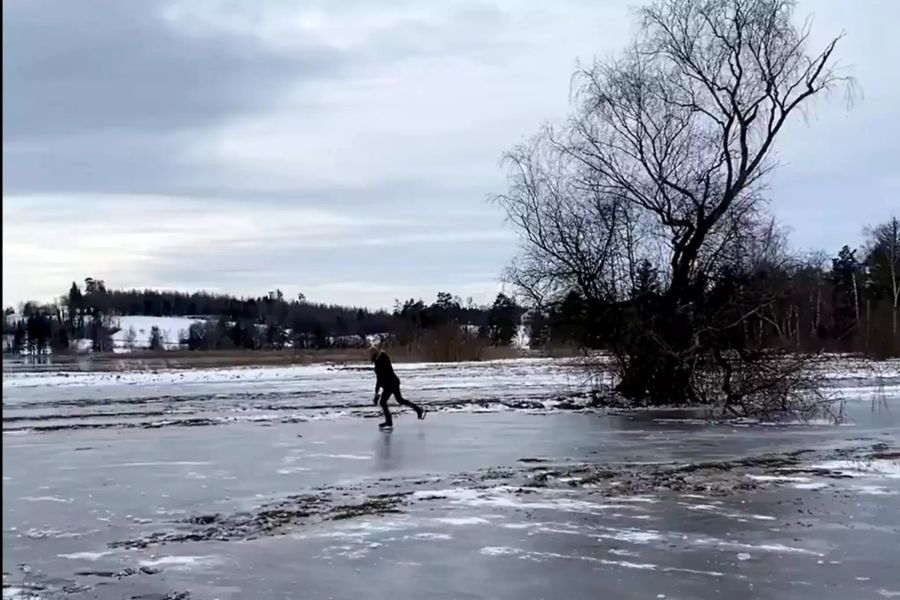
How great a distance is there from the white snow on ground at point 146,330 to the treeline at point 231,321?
829 mm

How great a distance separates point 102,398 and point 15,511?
22.6 m

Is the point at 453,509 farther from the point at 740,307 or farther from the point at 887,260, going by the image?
the point at 887,260

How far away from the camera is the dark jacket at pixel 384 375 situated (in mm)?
21109

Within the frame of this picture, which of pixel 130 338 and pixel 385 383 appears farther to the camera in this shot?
pixel 130 338

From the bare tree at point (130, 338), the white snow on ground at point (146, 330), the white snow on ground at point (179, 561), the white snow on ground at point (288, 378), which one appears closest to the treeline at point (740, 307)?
the white snow on ground at point (288, 378)

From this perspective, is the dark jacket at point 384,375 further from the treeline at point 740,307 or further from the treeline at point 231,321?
the treeline at point 231,321

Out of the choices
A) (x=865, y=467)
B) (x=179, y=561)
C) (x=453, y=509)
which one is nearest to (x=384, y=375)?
(x=865, y=467)

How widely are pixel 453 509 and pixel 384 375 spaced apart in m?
10.4

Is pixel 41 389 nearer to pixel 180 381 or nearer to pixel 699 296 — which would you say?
pixel 180 381

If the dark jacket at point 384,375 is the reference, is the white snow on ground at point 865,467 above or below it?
below

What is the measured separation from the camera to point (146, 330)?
152 meters

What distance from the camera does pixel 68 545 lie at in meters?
9.57

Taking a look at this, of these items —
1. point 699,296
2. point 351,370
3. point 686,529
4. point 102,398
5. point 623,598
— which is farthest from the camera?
point 351,370

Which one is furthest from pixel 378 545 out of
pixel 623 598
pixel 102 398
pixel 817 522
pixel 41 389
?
pixel 41 389
